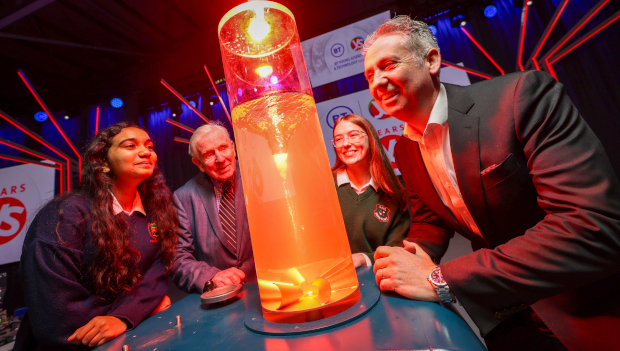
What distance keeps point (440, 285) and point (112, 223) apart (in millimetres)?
1371

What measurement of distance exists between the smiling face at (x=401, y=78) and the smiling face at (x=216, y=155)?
115 cm

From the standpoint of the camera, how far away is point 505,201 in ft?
2.99

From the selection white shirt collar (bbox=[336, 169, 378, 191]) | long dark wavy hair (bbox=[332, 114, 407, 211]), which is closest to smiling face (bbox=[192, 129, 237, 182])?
white shirt collar (bbox=[336, 169, 378, 191])

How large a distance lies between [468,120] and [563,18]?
603cm

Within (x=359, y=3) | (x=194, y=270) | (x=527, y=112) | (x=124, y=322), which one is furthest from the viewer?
(x=359, y=3)

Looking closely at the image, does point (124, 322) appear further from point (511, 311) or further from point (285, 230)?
point (511, 311)

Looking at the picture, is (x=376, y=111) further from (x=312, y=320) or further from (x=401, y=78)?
(x=312, y=320)

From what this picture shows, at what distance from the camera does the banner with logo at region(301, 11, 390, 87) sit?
13.9ft

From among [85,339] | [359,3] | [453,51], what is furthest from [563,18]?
[85,339]

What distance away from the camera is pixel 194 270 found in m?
1.40

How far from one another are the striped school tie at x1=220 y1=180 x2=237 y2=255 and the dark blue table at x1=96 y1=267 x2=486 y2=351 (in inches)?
41.2

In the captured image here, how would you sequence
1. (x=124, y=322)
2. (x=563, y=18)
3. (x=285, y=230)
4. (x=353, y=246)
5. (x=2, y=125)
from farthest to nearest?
1. (x=2, y=125)
2. (x=563, y=18)
3. (x=353, y=246)
4. (x=124, y=322)
5. (x=285, y=230)

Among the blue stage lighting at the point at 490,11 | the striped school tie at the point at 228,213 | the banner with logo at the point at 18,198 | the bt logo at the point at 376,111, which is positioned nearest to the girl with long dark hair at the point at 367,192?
the striped school tie at the point at 228,213

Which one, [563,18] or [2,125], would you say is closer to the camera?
[563,18]
